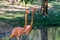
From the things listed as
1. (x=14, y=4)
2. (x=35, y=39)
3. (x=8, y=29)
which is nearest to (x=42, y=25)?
(x=8, y=29)

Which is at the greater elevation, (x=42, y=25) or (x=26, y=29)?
(x=26, y=29)

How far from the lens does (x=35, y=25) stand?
14.0 meters

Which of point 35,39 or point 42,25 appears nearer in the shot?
point 35,39

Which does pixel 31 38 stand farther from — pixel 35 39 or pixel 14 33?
pixel 14 33

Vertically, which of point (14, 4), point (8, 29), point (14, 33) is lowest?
point (14, 4)

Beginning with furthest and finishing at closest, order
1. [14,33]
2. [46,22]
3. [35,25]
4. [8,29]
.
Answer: [46,22], [35,25], [8,29], [14,33]

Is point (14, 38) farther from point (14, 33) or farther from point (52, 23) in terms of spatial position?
point (52, 23)

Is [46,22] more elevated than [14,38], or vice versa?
[14,38]

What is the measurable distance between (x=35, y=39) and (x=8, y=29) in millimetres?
3245

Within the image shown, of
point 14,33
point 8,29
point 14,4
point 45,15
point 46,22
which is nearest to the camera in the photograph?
point 14,33

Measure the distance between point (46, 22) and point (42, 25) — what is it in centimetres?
86

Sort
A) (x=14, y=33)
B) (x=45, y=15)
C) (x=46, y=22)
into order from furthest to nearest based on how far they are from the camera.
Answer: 1. (x=45, y=15)
2. (x=46, y=22)
3. (x=14, y=33)

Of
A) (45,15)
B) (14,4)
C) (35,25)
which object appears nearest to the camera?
(35,25)

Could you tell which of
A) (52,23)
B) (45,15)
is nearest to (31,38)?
(52,23)
